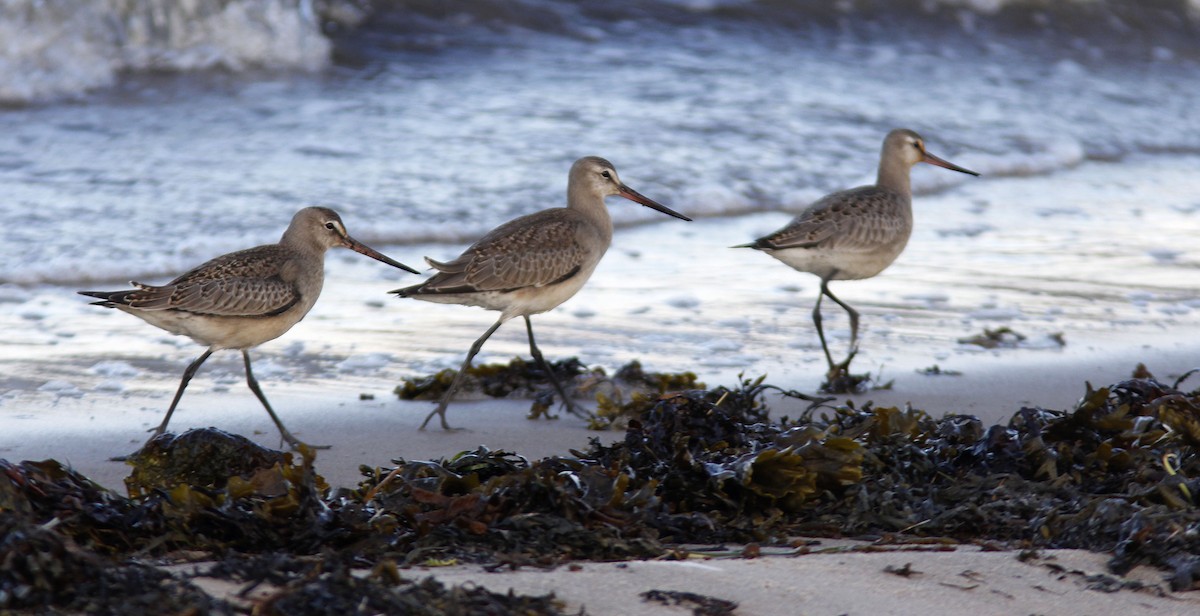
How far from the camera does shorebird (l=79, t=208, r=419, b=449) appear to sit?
475cm

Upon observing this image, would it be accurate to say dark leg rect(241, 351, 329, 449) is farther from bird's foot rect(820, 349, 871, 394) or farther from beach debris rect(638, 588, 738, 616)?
bird's foot rect(820, 349, 871, 394)

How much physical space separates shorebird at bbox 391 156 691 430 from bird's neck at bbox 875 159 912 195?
6.02ft

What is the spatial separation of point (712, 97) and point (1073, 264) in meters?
4.37

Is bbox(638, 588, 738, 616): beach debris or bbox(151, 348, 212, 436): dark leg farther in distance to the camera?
bbox(151, 348, 212, 436): dark leg

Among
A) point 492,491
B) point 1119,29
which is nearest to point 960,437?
point 492,491

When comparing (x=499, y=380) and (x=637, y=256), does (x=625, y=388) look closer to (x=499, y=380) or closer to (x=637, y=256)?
(x=499, y=380)

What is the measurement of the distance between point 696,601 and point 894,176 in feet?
14.6

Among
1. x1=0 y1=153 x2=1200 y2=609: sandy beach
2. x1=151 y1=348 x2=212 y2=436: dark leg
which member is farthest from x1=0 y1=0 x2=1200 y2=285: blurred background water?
x1=151 y1=348 x2=212 y2=436: dark leg

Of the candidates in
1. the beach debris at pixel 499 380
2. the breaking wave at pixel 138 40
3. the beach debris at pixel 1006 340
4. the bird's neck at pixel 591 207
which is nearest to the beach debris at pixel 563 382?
the beach debris at pixel 499 380

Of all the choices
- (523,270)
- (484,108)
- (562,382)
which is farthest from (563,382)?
(484,108)

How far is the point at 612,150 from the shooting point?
9.51 metres

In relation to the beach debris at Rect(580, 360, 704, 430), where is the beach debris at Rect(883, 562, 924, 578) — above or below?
above

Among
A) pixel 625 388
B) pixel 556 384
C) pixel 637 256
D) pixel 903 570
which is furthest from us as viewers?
pixel 637 256

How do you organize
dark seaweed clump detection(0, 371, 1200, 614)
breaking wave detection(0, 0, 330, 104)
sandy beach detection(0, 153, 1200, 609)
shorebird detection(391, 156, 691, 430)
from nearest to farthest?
dark seaweed clump detection(0, 371, 1200, 614) < sandy beach detection(0, 153, 1200, 609) < shorebird detection(391, 156, 691, 430) < breaking wave detection(0, 0, 330, 104)
